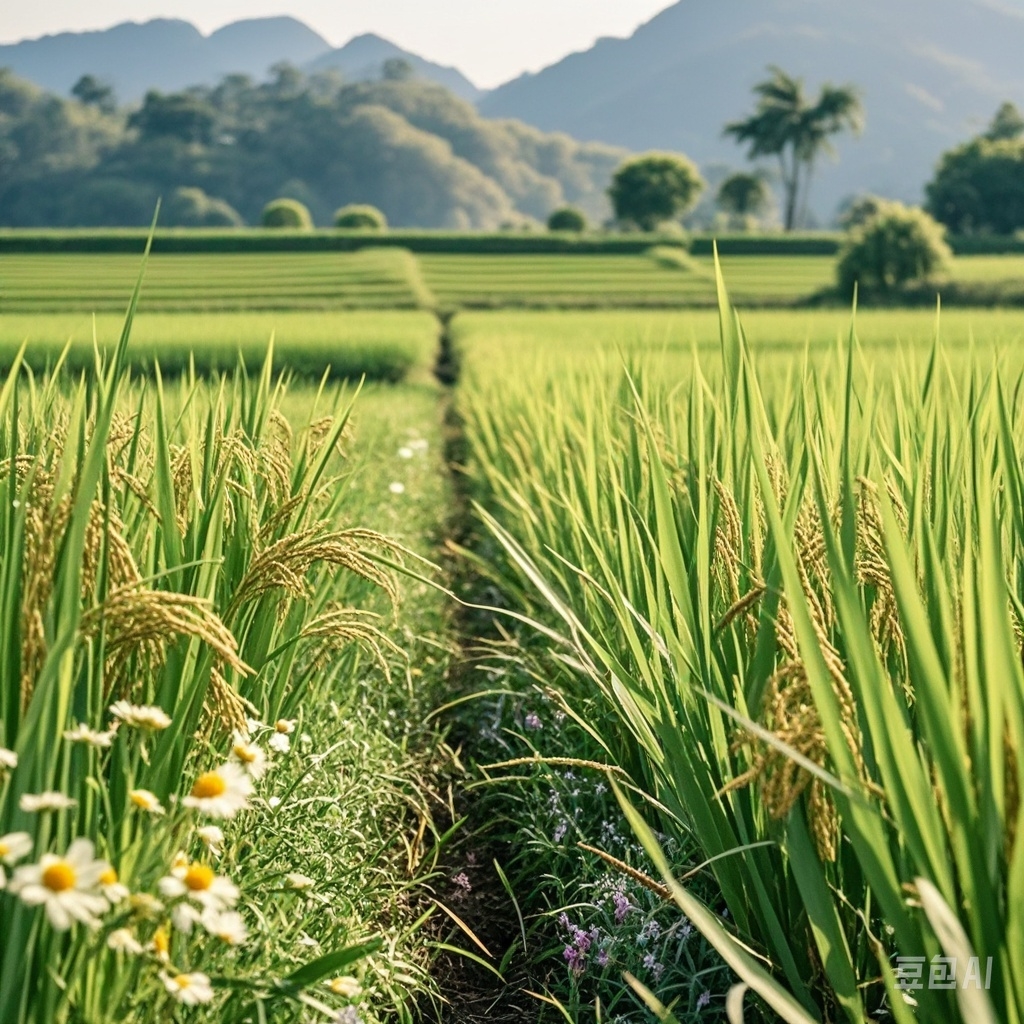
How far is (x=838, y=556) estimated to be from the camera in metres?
0.96

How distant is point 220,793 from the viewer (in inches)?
37.2

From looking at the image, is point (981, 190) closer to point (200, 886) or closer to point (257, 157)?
point (200, 886)

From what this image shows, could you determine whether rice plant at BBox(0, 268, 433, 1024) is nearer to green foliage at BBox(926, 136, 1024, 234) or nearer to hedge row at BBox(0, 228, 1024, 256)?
hedge row at BBox(0, 228, 1024, 256)

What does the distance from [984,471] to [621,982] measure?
37.4 inches

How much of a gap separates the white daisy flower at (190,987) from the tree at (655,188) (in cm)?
4242

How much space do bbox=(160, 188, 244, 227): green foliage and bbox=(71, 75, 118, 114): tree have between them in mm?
26373

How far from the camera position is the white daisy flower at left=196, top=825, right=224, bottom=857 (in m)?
1.04

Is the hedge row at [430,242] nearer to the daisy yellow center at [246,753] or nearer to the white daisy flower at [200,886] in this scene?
the daisy yellow center at [246,753]

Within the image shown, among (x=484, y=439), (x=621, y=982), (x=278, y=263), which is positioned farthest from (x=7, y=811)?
(x=278, y=263)

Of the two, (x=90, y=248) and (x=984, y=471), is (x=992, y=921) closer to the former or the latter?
(x=984, y=471)

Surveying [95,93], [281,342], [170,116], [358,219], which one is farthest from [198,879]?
[95,93]

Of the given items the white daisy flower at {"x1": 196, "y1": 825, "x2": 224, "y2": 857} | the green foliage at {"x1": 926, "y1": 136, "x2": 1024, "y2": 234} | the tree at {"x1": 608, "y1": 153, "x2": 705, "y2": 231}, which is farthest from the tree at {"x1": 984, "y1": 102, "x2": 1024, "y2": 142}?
the white daisy flower at {"x1": 196, "y1": 825, "x2": 224, "y2": 857}

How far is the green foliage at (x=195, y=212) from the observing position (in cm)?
5931

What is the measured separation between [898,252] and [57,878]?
21.4 metres
